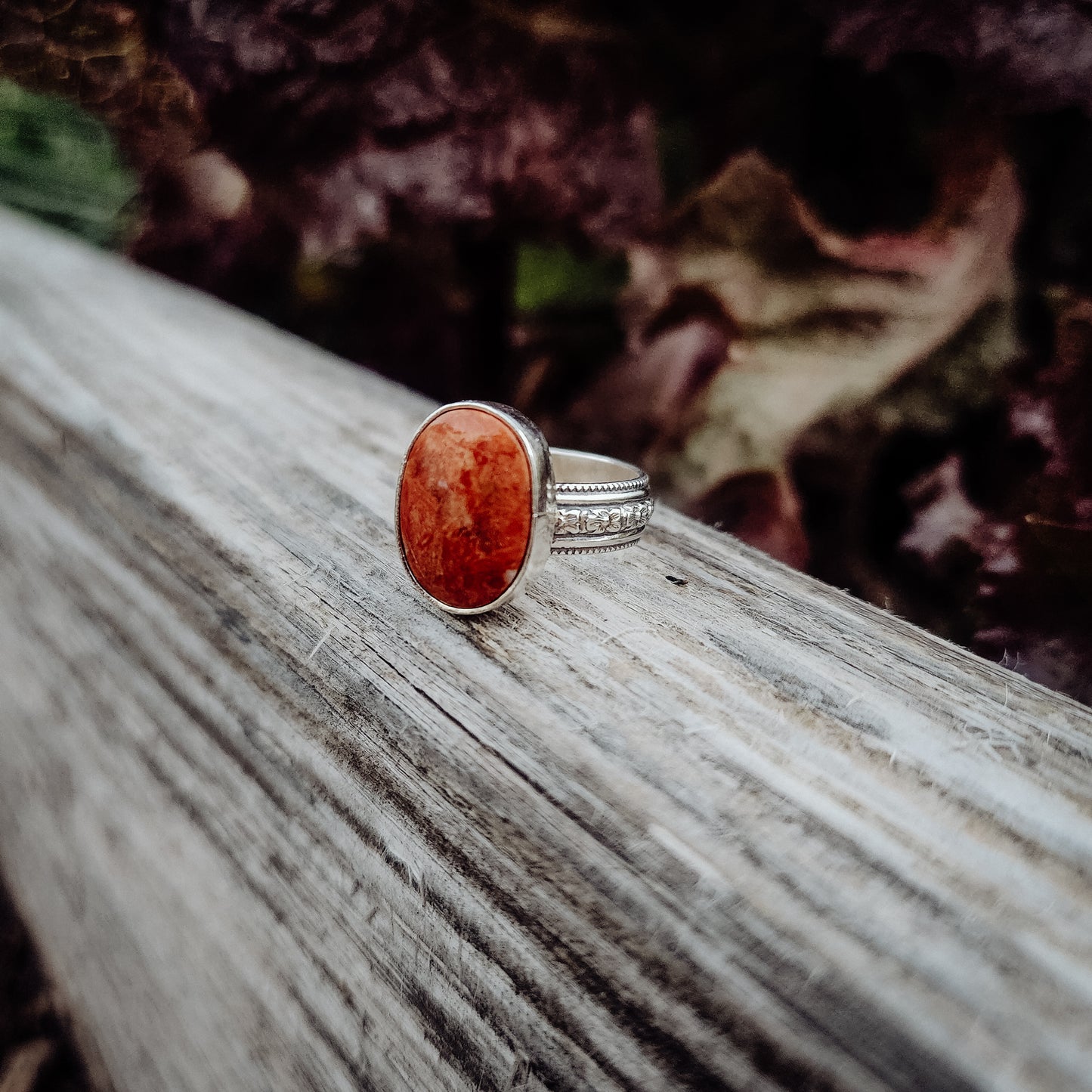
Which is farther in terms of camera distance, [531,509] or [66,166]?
[66,166]

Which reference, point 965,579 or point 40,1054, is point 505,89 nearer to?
point 965,579

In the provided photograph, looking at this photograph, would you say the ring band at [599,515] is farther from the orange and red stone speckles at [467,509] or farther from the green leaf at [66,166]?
the green leaf at [66,166]

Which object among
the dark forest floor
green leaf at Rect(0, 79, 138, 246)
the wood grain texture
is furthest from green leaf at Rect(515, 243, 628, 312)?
A: the dark forest floor

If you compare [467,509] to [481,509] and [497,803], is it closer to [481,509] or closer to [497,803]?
[481,509]

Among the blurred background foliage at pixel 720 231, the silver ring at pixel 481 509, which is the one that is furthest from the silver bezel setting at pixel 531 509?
the blurred background foliage at pixel 720 231

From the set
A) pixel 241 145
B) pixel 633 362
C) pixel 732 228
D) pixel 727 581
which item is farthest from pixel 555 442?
pixel 241 145

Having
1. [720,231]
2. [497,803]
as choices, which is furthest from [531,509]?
[720,231]
